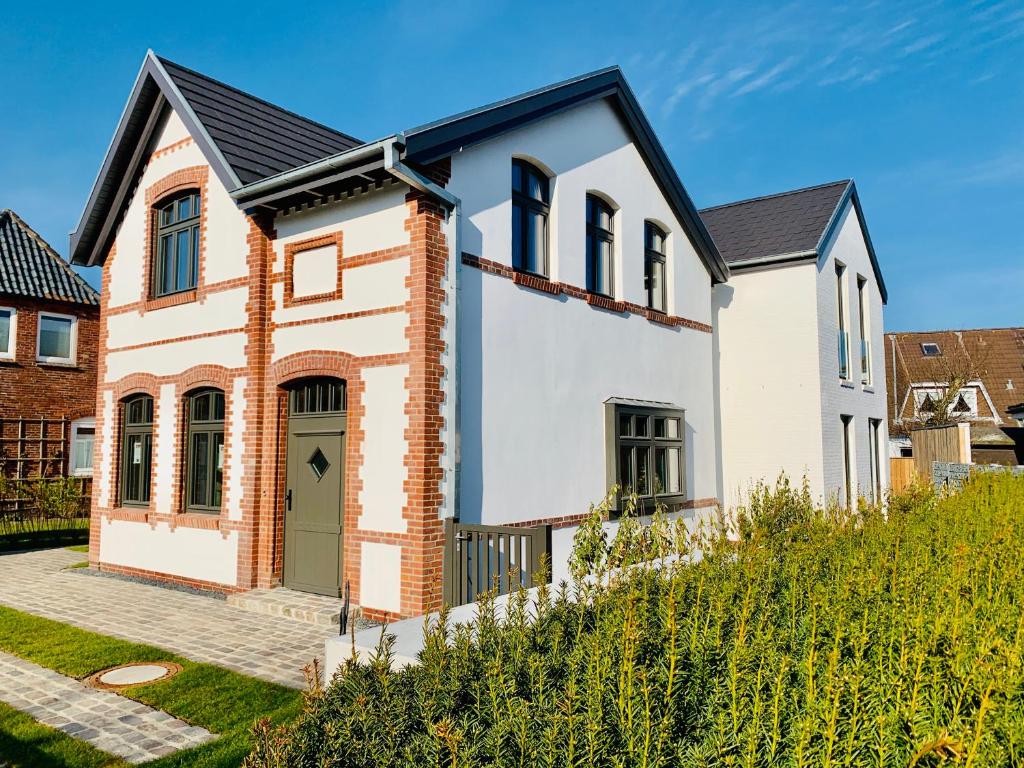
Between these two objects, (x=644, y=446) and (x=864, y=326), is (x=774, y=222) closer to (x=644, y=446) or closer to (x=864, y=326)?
(x=864, y=326)

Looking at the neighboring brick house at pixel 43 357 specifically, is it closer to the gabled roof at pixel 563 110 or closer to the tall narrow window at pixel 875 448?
the gabled roof at pixel 563 110

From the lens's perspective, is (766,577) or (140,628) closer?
(766,577)

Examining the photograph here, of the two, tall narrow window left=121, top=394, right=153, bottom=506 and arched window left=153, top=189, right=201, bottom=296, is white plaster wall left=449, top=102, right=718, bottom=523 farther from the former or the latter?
tall narrow window left=121, top=394, right=153, bottom=506

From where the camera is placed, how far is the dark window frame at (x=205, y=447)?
10758mm

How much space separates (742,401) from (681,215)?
3986mm

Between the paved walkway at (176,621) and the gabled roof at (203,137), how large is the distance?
227 inches

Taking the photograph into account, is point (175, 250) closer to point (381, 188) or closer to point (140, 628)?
point (381, 188)

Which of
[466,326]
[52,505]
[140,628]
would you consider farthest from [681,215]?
[52,505]

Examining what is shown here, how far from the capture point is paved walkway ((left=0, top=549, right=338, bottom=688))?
7258 millimetres

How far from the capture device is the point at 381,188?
349 inches

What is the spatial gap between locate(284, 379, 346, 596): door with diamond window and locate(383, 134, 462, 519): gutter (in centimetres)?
165

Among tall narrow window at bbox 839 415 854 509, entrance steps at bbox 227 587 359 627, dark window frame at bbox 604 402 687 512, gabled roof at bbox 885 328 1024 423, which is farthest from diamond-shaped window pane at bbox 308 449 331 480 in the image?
gabled roof at bbox 885 328 1024 423

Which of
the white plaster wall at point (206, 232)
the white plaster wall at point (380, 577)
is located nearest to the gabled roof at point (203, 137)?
the white plaster wall at point (206, 232)

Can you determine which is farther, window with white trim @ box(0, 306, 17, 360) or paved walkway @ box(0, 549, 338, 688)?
window with white trim @ box(0, 306, 17, 360)
